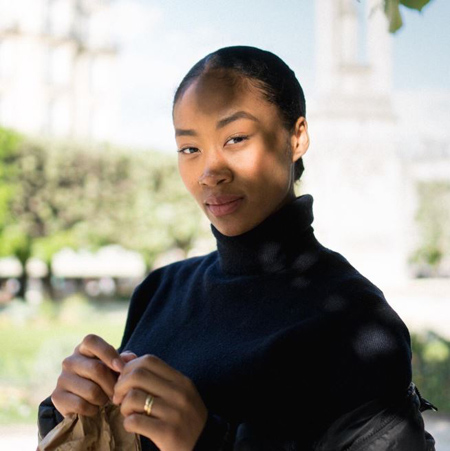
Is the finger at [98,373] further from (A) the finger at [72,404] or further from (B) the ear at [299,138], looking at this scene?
(B) the ear at [299,138]

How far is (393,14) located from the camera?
1.35m

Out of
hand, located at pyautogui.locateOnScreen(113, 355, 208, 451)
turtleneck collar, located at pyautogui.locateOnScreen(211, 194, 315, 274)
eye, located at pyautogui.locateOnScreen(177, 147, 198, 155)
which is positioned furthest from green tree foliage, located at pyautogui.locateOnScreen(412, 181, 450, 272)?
hand, located at pyautogui.locateOnScreen(113, 355, 208, 451)

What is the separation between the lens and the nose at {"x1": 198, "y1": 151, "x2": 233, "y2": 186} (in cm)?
115

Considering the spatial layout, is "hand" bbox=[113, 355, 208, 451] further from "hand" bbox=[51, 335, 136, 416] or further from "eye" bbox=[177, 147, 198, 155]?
"eye" bbox=[177, 147, 198, 155]

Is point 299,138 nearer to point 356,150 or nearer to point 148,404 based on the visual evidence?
point 148,404

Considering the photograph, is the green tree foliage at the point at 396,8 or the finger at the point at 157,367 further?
the green tree foliage at the point at 396,8

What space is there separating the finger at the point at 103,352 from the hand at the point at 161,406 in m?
0.08

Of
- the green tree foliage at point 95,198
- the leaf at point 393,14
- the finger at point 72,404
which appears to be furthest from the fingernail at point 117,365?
the green tree foliage at point 95,198

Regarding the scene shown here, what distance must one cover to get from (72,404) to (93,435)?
0.07 metres

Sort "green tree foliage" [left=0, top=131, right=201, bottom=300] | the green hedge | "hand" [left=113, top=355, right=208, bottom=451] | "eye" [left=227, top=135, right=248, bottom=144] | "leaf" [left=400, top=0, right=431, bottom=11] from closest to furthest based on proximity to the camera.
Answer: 1. "hand" [left=113, top=355, right=208, bottom=451]
2. "eye" [left=227, top=135, right=248, bottom=144]
3. "leaf" [left=400, top=0, right=431, bottom=11]
4. the green hedge
5. "green tree foliage" [left=0, top=131, right=201, bottom=300]

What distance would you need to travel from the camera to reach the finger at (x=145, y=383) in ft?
3.06

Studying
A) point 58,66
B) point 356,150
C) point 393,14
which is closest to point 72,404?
point 393,14

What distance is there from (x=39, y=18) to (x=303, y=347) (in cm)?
4426

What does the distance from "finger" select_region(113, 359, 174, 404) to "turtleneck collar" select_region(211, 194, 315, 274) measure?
0.37 m
